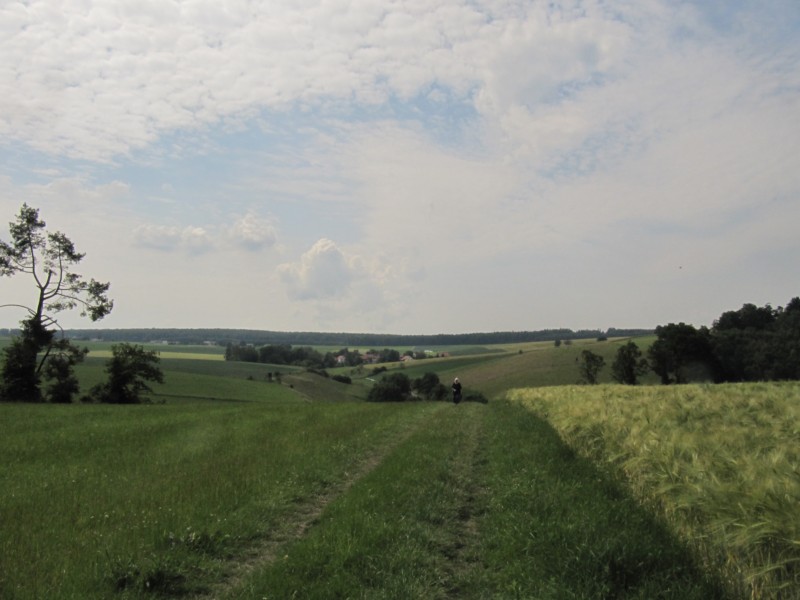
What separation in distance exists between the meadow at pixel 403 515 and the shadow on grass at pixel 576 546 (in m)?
0.03

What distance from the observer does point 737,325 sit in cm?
11275

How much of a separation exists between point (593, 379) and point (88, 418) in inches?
3345

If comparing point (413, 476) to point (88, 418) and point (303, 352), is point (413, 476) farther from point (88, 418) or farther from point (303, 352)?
point (303, 352)

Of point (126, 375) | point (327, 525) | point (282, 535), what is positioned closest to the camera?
point (282, 535)

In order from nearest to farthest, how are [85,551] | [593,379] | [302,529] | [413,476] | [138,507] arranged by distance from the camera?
[85,551] → [302,529] → [138,507] → [413,476] → [593,379]

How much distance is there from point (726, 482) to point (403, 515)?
470 centimetres

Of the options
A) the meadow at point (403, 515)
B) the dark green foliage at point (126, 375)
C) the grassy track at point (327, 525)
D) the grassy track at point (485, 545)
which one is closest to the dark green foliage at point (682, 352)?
the dark green foliage at point (126, 375)

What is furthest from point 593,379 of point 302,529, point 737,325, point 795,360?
point 302,529

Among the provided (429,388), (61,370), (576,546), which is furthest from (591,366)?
(576,546)

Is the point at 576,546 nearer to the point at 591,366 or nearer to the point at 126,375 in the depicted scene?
the point at 126,375

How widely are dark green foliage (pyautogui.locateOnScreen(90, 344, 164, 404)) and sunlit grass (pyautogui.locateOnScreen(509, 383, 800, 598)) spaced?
44.8m

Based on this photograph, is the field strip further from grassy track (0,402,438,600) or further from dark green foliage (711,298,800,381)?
dark green foliage (711,298,800,381)

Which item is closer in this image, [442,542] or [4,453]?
[442,542]

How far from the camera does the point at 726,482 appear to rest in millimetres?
6836
